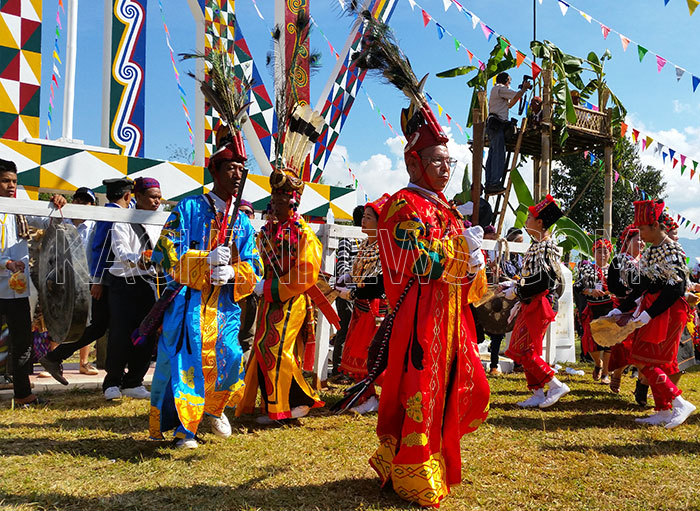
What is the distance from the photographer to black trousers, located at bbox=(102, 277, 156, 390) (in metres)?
4.87

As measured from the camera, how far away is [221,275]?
11.0 ft

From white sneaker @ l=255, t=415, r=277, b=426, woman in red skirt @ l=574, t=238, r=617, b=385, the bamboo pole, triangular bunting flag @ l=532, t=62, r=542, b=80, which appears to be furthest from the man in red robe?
triangular bunting flag @ l=532, t=62, r=542, b=80

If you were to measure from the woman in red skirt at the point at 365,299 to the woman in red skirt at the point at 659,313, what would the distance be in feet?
6.96

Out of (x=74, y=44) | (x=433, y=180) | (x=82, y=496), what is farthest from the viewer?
(x=74, y=44)

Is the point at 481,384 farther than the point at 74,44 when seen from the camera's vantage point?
No

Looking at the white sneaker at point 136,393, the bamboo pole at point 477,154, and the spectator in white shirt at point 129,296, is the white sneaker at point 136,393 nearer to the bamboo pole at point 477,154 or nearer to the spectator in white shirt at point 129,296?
the spectator in white shirt at point 129,296

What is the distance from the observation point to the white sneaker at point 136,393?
496 centimetres

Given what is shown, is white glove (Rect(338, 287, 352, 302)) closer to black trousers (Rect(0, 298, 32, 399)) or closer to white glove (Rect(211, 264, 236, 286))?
white glove (Rect(211, 264, 236, 286))

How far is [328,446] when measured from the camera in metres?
3.76

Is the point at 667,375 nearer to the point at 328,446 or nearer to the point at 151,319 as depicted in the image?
the point at 328,446

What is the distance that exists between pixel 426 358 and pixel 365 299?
2.03 metres

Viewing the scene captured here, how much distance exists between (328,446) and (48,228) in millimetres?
2690

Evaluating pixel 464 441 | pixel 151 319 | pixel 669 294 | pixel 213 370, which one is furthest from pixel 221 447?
pixel 669 294

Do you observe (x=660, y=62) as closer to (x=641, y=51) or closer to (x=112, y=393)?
(x=641, y=51)
